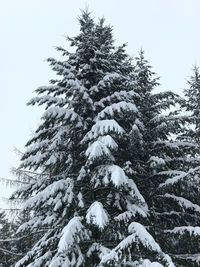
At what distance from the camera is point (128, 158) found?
1305cm

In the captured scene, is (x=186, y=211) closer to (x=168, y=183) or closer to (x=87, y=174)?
(x=168, y=183)

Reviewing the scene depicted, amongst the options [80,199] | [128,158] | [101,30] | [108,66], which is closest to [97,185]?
[80,199]

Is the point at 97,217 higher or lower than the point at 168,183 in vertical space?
lower

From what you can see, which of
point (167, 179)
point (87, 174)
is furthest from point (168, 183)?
point (87, 174)

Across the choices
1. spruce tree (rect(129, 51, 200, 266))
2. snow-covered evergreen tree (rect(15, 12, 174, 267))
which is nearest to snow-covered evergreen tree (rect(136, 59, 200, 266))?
spruce tree (rect(129, 51, 200, 266))

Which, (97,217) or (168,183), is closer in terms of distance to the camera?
(97,217)

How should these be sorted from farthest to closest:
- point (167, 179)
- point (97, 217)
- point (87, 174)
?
point (167, 179)
point (87, 174)
point (97, 217)

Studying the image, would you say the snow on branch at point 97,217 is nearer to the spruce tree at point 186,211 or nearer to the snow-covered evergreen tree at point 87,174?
the snow-covered evergreen tree at point 87,174

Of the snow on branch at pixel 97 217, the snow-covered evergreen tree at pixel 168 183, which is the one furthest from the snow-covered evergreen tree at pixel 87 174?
the snow-covered evergreen tree at pixel 168 183

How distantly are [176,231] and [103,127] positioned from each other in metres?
3.98

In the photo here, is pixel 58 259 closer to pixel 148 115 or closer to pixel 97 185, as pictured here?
pixel 97 185

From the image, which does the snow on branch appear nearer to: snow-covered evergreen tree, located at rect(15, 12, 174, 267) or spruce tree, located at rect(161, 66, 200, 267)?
snow-covered evergreen tree, located at rect(15, 12, 174, 267)

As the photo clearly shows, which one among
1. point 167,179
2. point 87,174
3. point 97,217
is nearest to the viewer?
point 97,217

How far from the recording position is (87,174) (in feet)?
37.2
